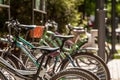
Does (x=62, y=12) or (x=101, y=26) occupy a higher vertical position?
(x=101, y=26)

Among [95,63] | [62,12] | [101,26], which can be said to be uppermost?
[101,26]

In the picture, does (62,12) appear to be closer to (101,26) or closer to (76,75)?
(101,26)

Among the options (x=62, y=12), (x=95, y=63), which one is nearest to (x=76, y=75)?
(x=95, y=63)

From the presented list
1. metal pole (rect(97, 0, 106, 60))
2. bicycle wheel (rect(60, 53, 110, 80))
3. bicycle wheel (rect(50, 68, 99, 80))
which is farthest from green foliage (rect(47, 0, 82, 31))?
bicycle wheel (rect(50, 68, 99, 80))

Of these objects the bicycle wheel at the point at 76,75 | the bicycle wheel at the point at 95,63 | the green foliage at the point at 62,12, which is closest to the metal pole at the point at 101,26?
the bicycle wheel at the point at 95,63

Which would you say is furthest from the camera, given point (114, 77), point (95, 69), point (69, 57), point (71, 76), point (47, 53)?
point (114, 77)

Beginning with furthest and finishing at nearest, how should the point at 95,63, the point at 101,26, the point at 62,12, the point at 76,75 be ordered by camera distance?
the point at 62,12
the point at 101,26
the point at 95,63
the point at 76,75

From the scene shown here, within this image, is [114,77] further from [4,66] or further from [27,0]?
[27,0]

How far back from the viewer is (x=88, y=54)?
7.06m

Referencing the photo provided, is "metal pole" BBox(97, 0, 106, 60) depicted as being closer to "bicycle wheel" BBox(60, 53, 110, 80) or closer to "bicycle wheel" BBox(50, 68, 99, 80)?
"bicycle wheel" BBox(60, 53, 110, 80)

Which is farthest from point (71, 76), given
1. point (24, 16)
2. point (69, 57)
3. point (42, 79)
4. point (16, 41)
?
point (24, 16)

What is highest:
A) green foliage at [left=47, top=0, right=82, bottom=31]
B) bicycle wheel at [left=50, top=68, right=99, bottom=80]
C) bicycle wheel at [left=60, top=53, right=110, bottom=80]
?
bicycle wheel at [left=50, top=68, right=99, bottom=80]

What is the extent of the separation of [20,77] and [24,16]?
28.7 ft

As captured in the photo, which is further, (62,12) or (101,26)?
(62,12)
